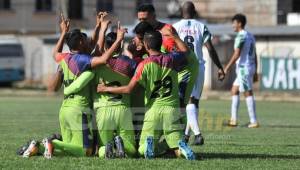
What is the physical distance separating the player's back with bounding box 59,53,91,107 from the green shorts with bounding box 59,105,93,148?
0.09 metres

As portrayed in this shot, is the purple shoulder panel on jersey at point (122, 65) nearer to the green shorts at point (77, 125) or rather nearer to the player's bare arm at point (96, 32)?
the player's bare arm at point (96, 32)

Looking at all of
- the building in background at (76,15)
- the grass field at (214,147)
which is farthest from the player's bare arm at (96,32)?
the building in background at (76,15)

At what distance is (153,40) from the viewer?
36.5ft

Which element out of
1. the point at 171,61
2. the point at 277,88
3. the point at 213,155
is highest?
the point at 171,61

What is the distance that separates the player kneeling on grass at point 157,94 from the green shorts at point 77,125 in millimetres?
417

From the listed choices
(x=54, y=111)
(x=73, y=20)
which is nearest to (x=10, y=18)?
(x=73, y=20)

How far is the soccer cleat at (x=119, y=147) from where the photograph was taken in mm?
11023

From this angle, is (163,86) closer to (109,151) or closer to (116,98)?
(116,98)

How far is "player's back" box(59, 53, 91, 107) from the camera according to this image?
1127 centimetres

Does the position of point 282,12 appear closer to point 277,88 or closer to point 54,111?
point 277,88

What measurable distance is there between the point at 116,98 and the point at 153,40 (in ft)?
3.10

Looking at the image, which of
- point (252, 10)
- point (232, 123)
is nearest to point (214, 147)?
point (232, 123)

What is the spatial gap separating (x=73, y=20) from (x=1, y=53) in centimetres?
1282

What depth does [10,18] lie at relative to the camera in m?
57.3
